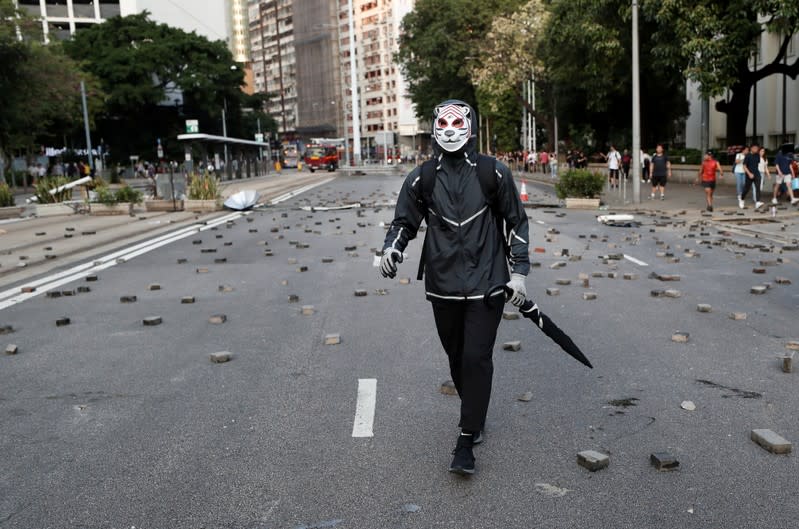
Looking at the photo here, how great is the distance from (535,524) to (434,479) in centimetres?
70

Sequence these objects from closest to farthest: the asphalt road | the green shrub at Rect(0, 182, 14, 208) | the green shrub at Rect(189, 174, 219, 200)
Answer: the asphalt road < the green shrub at Rect(0, 182, 14, 208) < the green shrub at Rect(189, 174, 219, 200)

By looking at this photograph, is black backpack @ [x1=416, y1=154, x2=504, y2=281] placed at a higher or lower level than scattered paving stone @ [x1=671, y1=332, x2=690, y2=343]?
higher

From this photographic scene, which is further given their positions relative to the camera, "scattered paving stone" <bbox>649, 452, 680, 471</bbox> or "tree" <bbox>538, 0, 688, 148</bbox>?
"tree" <bbox>538, 0, 688, 148</bbox>

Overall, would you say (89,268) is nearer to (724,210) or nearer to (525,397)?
(525,397)

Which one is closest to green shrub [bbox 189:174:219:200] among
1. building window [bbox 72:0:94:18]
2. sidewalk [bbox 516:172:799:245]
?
sidewalk [bbox 516:172:799:245]

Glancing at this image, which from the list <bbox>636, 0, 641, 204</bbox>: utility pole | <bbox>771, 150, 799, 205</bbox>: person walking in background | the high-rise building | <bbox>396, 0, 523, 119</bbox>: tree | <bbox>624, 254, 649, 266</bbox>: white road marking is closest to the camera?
<bbox>624, 254, 649, 266</bbox>: white road marking

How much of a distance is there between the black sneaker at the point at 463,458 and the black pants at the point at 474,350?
0.21 feet

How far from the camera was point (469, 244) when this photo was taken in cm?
448

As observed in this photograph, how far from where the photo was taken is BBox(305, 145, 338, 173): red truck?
89000mm

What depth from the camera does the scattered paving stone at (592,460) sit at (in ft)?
14.6

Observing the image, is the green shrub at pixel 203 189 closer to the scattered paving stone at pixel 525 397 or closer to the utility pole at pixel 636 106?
the utility pole at pixel 636 106

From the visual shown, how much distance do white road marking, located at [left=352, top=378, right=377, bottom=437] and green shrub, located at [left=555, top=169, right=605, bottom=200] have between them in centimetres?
2070

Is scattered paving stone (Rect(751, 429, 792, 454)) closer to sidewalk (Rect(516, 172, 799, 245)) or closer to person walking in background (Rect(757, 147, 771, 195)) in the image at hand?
sidewalk (Rect(516, 172, 799, 245))

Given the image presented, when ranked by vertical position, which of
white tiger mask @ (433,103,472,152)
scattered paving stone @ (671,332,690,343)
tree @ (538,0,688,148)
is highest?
tree @ (538,0,688,148)
